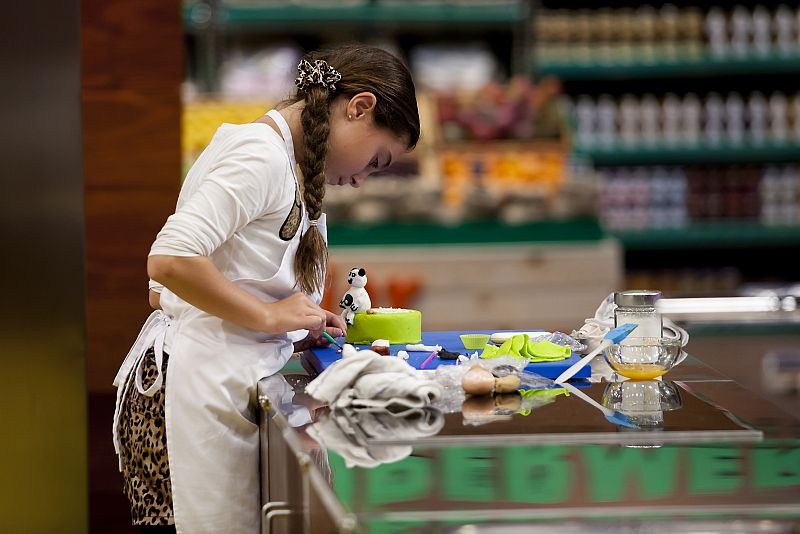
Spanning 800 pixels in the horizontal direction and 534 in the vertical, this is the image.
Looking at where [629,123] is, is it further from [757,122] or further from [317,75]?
[317,75]

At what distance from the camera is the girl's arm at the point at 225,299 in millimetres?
1662

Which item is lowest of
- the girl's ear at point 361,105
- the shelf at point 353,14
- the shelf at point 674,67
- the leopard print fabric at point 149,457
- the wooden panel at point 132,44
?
the leopard print fabric at point 149,457

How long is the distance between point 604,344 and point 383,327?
437mm

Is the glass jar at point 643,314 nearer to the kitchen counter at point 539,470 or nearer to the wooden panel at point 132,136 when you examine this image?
the kitchen counter at point 539,470

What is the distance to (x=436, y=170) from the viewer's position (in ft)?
16.0

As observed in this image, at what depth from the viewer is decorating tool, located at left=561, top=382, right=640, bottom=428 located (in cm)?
144

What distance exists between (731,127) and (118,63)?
3.95 metres

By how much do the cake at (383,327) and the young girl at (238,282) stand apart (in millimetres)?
108

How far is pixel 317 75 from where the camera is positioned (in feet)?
6.17

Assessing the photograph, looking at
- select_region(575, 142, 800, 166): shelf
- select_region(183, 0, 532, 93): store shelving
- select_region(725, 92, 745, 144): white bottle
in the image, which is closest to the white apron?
select_region(183, 0, 532, 93): store shelving

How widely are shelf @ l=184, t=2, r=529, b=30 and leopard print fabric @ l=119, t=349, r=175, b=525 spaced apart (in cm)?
408

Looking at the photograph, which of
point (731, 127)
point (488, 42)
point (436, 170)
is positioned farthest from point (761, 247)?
point (436, 170)

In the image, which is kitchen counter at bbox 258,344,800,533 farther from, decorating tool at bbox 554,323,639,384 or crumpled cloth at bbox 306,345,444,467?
decorating tool at bbox 554,323,639,384

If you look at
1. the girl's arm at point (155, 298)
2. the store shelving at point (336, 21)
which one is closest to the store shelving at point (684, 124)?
the store shelving at point (336, 21)
